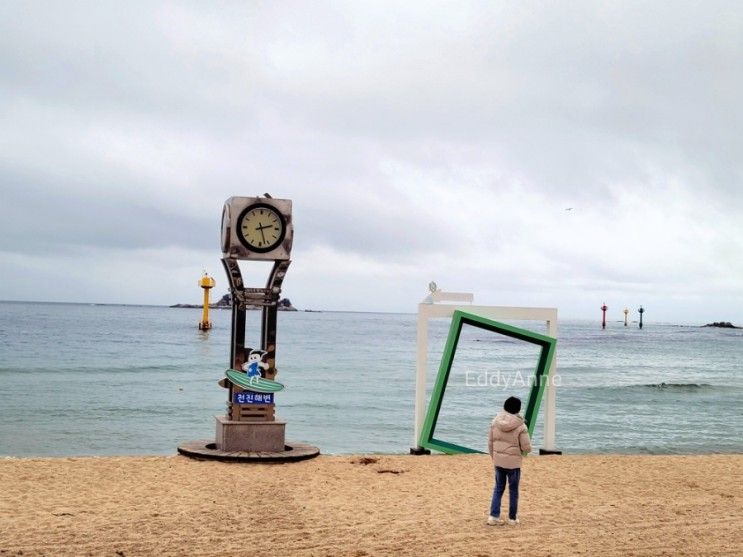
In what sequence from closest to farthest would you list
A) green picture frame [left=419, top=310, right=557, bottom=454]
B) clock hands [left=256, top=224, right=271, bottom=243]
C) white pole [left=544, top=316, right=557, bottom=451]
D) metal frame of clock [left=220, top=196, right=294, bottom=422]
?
1. metal frame of clock [left=220, top=196, right=294, bottom=422]
2. clock hands [left=256, top=224, right=271, bottom=243]
3. green picture frame [left=419, top=310, right=557, bottom=454]
4. white pole [left=544, top=316, right=557, bottom=451]

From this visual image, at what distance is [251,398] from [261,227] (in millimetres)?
2481

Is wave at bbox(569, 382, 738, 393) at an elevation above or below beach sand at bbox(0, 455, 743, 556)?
below

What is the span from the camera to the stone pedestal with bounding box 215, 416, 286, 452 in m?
11.6

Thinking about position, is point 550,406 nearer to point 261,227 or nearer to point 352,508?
point 261,227

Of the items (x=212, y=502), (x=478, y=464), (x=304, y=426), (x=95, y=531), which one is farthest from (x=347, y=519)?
(x=304, y=426)

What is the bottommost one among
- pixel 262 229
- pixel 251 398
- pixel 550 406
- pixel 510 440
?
pixel 550 406

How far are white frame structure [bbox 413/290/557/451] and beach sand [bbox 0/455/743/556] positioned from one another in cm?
143

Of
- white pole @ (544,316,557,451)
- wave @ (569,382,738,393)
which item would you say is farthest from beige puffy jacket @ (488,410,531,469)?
wave @ (569,382,738,393)

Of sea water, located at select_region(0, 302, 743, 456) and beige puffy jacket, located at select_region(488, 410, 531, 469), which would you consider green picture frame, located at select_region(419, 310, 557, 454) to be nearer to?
sea water, located at select_region(0, 302, 743, 456)

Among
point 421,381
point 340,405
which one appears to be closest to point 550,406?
point 421,381

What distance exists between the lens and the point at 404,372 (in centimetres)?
4119

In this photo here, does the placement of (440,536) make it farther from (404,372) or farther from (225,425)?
(404,372)

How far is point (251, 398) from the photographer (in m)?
11.8

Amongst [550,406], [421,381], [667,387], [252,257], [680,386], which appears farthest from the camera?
[680,386]
